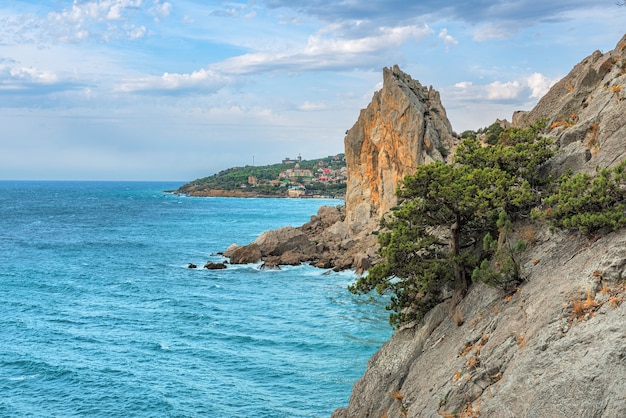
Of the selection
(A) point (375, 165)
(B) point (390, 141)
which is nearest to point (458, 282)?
(B) point (390, 141)

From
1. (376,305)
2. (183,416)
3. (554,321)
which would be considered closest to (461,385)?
(554,321)

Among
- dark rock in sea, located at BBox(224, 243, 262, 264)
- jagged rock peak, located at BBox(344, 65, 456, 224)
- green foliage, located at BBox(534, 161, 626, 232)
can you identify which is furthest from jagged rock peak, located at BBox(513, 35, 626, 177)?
dark rock in sea, located at BBox(224, 243, 262, 264)

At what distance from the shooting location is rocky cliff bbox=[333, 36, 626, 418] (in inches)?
418

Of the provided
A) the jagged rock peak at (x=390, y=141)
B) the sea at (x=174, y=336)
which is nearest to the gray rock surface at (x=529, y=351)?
the sea at (x=174, y=336)

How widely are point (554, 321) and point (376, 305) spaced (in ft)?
98.4

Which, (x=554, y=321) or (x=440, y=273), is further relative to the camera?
(x=440, y=273)

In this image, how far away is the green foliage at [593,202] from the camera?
13.4 meters

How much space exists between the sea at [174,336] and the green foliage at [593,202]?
1401cm

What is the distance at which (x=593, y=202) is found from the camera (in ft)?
45.8

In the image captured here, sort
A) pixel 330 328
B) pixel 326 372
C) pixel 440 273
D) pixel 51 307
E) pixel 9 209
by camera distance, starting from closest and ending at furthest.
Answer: pixel 440 273 → pixel 326 372 → pixel 330 328 → pixel 51 307 → pixel 9 209

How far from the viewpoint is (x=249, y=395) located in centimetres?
2583

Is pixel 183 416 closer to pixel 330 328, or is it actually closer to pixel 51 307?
pixel 330 328

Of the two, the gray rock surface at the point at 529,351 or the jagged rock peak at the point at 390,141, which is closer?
the gray rock surface at the point at 529,351

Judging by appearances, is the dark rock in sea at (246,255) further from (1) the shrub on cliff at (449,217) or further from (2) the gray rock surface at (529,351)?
(2) the gray rock surface at (529,351)
